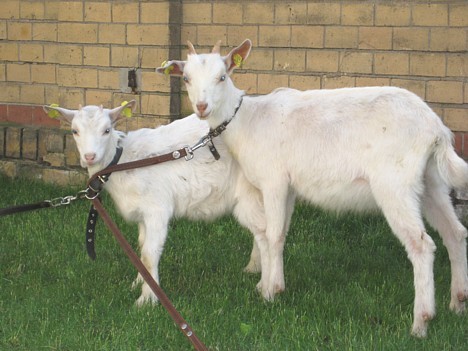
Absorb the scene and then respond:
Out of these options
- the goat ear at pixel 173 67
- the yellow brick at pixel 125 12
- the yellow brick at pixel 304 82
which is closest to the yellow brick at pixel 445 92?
the yellow brick at pixel 304 82

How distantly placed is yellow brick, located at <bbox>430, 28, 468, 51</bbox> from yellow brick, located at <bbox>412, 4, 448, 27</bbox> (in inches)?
2.6

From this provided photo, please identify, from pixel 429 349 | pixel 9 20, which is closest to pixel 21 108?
pixel 9 20

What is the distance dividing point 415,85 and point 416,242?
111 inches

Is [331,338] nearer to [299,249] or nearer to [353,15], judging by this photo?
[299,249]

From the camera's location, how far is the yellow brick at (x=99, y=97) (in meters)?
9.24

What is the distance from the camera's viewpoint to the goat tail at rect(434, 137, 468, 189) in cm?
526

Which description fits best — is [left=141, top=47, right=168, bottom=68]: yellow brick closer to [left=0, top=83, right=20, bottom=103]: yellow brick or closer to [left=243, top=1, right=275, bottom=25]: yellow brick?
[left=243, top=1, right=275, bottom=25]: yellow brick

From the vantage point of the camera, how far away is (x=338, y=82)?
26.5ft

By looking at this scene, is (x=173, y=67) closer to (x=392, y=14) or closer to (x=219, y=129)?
(x=219, y=129)

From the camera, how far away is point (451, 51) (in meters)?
7.57

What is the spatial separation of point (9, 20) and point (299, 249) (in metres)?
4.88

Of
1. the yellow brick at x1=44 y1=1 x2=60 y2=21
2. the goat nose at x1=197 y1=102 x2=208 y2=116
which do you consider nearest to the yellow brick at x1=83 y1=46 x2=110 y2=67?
the yellow brick at x1=44 y1=1 x2=60 y2=21

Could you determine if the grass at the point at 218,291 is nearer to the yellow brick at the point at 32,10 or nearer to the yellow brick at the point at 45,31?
the yellow brick at the point at 45,31

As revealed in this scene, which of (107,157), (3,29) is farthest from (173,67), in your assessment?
(3,29)
